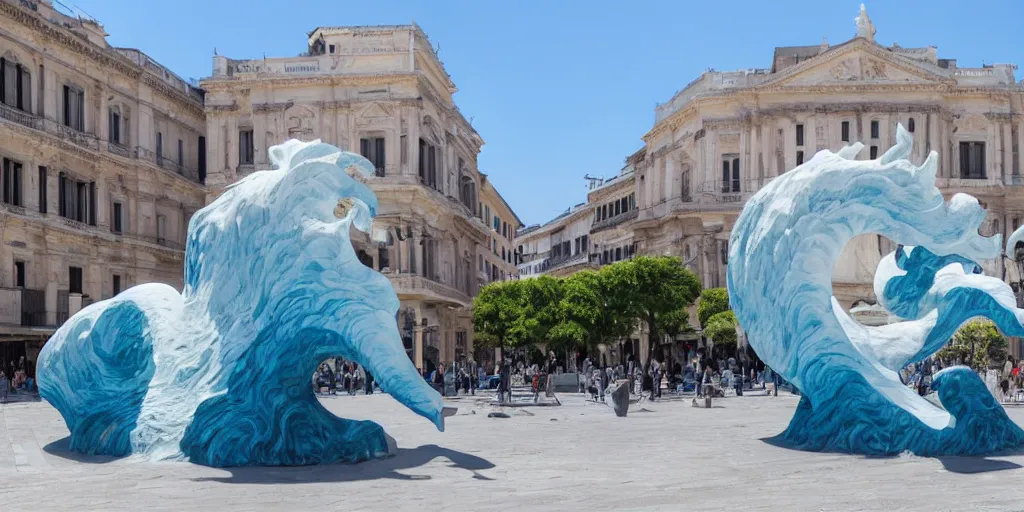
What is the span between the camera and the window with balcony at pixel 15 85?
139 feet

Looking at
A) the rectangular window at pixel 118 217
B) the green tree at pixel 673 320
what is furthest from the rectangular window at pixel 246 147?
the green tree at pixel 673 320

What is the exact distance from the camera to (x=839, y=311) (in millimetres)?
20750

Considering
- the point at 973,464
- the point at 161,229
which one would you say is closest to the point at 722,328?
the point at 161,229

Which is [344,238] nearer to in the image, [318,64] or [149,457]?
[149,457]

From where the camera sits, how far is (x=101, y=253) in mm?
48688

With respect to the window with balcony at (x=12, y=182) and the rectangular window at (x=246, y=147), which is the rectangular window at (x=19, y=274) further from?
the rectangular window at (x=246, y=147)

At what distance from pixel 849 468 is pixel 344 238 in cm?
849

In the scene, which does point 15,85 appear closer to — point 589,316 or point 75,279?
point 75,279

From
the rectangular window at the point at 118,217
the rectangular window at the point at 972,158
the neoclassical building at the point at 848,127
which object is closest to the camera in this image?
the rectangular window at the point at 118,217

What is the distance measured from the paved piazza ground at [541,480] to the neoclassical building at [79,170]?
21846 mm

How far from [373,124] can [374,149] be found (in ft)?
4.05

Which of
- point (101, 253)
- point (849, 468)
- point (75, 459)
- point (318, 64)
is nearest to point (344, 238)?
point (75, 459)

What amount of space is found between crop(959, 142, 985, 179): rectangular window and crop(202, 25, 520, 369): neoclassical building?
2990 centimetres

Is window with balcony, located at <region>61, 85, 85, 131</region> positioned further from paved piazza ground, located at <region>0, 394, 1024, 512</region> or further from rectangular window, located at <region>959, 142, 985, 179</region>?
rectangular window, located at <region>959, 142, 985, 179</region>
